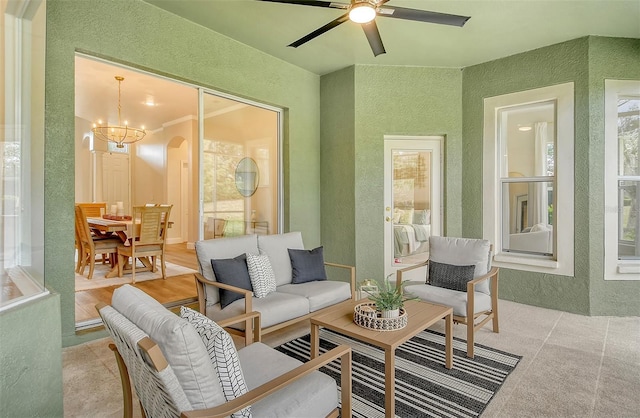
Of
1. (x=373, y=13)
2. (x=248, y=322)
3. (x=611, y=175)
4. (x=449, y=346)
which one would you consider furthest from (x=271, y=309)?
(x=611, y=175)

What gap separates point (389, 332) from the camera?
213cm

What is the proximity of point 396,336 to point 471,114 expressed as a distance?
369 cm

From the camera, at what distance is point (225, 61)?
12.8 ft

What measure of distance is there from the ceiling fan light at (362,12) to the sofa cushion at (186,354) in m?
2.23

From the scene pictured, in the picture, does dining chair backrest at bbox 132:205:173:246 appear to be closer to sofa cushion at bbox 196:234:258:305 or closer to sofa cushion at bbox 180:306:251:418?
sofa cushion at bbox 196:234:258:305

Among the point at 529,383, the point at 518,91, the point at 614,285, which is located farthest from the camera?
the point at 518,91

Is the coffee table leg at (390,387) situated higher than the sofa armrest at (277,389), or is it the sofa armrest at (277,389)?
the sofa armrest at (277,389)

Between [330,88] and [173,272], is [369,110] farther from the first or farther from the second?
[173,272]

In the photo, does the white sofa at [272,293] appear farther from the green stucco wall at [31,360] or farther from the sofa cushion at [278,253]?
the green stucco wall at [31,360]

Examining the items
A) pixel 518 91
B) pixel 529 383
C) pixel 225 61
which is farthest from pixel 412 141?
pixel 529 383

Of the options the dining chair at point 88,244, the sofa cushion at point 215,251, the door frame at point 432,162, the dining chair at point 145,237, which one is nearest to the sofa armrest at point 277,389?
the sofa cushion at point 215,251

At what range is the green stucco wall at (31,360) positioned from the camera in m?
1.56

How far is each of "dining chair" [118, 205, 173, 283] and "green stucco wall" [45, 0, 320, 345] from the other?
1970 mm

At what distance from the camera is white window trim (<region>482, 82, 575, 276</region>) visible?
3857mm
